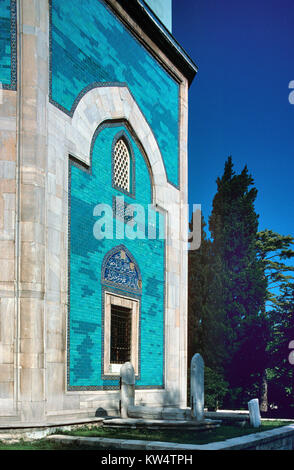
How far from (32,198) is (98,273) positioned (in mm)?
2755

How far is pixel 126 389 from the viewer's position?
39.5 feet

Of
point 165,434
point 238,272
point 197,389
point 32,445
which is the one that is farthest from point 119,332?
point 238,272

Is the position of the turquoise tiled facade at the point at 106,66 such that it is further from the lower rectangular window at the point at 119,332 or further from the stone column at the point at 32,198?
the lower rectangular window at the point at 119,332

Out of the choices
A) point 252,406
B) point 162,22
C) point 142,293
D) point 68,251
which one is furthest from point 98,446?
point 162,22

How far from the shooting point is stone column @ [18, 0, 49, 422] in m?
10.1

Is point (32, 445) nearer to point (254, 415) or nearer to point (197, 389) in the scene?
point (197, 389)

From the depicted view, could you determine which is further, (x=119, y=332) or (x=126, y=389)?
(x=119, y=332)

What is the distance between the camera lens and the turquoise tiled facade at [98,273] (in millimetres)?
11844

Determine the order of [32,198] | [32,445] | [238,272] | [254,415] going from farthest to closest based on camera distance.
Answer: [238,272], [254,415], [32,198], [32,445]

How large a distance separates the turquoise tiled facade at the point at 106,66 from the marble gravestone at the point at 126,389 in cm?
520

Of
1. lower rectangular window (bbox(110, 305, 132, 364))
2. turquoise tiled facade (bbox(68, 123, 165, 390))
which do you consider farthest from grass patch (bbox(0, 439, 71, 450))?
lower rectangular window (bbox(110, 305, 132, 364))

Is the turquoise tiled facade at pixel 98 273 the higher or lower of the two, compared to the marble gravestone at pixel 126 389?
higher

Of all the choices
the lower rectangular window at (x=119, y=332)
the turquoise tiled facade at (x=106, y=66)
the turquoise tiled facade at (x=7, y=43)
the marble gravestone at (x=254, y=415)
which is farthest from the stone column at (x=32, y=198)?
the marble gravestone at (x=254, y=415)

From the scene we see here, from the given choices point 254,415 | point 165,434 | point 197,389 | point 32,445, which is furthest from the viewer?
point 254,415
